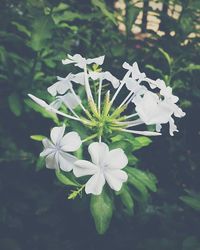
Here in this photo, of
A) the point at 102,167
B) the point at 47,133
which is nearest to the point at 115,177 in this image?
the point at 102,167

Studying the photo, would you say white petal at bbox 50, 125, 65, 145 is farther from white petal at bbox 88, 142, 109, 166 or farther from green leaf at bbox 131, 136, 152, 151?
green leaf at bbox 131, 136, 152, 151

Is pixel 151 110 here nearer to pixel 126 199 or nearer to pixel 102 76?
pixel 102 76

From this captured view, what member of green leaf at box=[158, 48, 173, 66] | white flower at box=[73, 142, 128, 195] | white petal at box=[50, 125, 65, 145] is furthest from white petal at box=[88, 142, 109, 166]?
green leaf at box=[158, 48, 173, 66]

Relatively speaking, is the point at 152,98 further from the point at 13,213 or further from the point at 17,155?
the point at 13,213

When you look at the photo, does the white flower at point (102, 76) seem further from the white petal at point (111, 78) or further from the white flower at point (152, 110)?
the white flower at point (152, 110)

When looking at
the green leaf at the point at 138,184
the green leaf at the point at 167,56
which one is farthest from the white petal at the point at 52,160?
the green leaf at the point at 167,56
